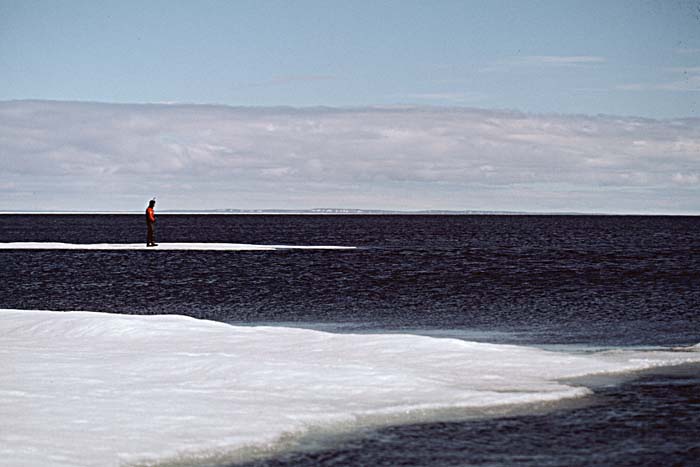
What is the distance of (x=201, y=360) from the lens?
20266mm

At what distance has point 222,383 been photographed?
18.4m

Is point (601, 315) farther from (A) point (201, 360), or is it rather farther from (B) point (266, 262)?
(B) point (266, 262)

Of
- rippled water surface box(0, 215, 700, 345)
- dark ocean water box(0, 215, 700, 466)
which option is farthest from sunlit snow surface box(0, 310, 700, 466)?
rippled water surface box(0, 215, 700, 345)

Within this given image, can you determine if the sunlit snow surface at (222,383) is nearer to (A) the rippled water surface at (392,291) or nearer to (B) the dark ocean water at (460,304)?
(B) the dark ocean water at (460,304)

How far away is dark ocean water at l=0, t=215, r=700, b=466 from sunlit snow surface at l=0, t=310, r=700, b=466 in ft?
3.50

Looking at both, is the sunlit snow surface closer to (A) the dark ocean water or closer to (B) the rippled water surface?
(A) the dark ocean water

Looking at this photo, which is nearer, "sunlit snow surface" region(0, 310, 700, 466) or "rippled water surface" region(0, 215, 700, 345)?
"sunlit snow surface" region(0, 310, 700, 466)

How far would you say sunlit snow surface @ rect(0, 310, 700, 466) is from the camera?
14.6m

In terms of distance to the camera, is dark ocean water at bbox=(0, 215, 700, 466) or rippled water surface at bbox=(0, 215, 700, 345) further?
rippled water surface at bbox=(0, 215, 700, 345)

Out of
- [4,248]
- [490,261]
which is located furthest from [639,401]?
[4,248]

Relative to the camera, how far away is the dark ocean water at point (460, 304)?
594 inches

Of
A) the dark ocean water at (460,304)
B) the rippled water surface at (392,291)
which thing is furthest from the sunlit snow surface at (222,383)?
the rippled water surface at (392,291)

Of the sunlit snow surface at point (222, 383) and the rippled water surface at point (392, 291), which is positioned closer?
the sunlit snow surface at point (222, 383)

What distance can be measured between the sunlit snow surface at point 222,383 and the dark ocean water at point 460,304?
3.50 feet
